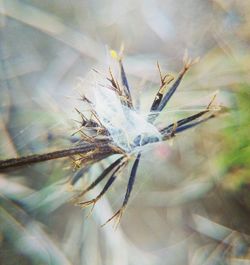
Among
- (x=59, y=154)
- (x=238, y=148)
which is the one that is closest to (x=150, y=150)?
(x=238, y=148)

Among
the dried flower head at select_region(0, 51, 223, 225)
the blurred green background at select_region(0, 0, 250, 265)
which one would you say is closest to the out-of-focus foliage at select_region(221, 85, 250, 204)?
the blurred green background at select_region(0, 0, 250, 265)

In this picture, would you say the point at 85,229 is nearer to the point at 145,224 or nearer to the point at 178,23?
the point at 145,224

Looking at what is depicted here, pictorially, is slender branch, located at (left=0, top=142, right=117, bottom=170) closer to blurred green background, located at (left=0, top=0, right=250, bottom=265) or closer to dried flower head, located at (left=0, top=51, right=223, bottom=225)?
dried flower head, located at (left=0, top=51, right=223, bottom=225)

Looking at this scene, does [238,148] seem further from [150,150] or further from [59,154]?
[59,154]

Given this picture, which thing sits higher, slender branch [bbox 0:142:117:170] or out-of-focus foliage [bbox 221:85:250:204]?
slender branch [bbox 0:142:117:170]

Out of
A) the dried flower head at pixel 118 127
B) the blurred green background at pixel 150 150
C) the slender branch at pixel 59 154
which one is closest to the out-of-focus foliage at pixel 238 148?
the blurred green background at pixel 150 150

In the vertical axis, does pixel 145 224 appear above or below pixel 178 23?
below

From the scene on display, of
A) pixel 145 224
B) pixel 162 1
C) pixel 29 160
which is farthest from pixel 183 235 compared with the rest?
pixel 162 1

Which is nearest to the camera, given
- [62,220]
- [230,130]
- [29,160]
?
[29,160]

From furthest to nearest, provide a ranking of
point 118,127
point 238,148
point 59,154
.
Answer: point 238,148 < point 118,127 < point 59,154
